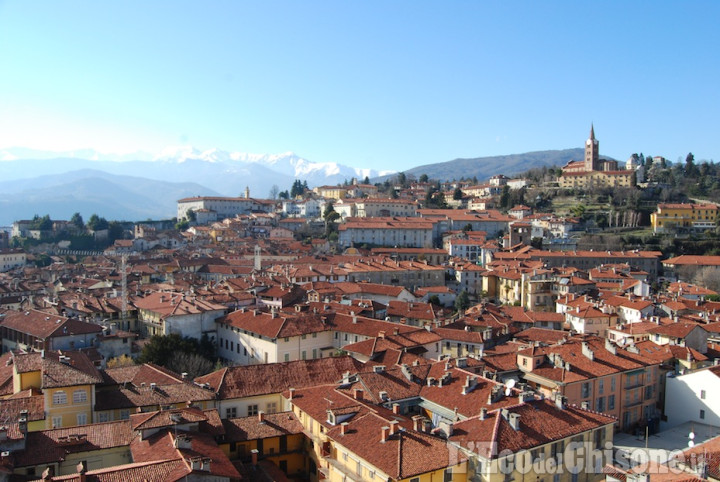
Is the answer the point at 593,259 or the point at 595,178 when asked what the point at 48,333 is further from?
the point at 595,178

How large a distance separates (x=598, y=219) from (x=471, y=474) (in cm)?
7533

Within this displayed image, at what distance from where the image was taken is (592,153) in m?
123

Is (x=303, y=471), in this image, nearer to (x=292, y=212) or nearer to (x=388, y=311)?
(x=388, y=311)

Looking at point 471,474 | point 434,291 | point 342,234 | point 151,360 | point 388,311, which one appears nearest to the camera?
point 471,474

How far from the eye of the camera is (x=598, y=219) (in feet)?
274

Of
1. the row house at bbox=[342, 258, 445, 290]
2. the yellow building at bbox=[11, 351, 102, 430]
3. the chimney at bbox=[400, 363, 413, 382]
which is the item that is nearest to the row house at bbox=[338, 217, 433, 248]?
the row house at bbox=[342, 258, 445, 290]

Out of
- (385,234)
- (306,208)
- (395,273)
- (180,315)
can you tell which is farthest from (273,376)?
(306,208)

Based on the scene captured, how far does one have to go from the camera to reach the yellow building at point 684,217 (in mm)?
81188

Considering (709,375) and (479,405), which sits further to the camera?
(709,375)

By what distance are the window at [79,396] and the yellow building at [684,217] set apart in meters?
79.3

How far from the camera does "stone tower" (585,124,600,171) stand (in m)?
121

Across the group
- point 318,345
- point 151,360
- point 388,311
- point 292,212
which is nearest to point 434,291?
point 388,311

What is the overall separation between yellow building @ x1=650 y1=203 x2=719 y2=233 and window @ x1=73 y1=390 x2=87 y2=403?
79279 millimetres

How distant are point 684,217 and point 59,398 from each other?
84350mm
